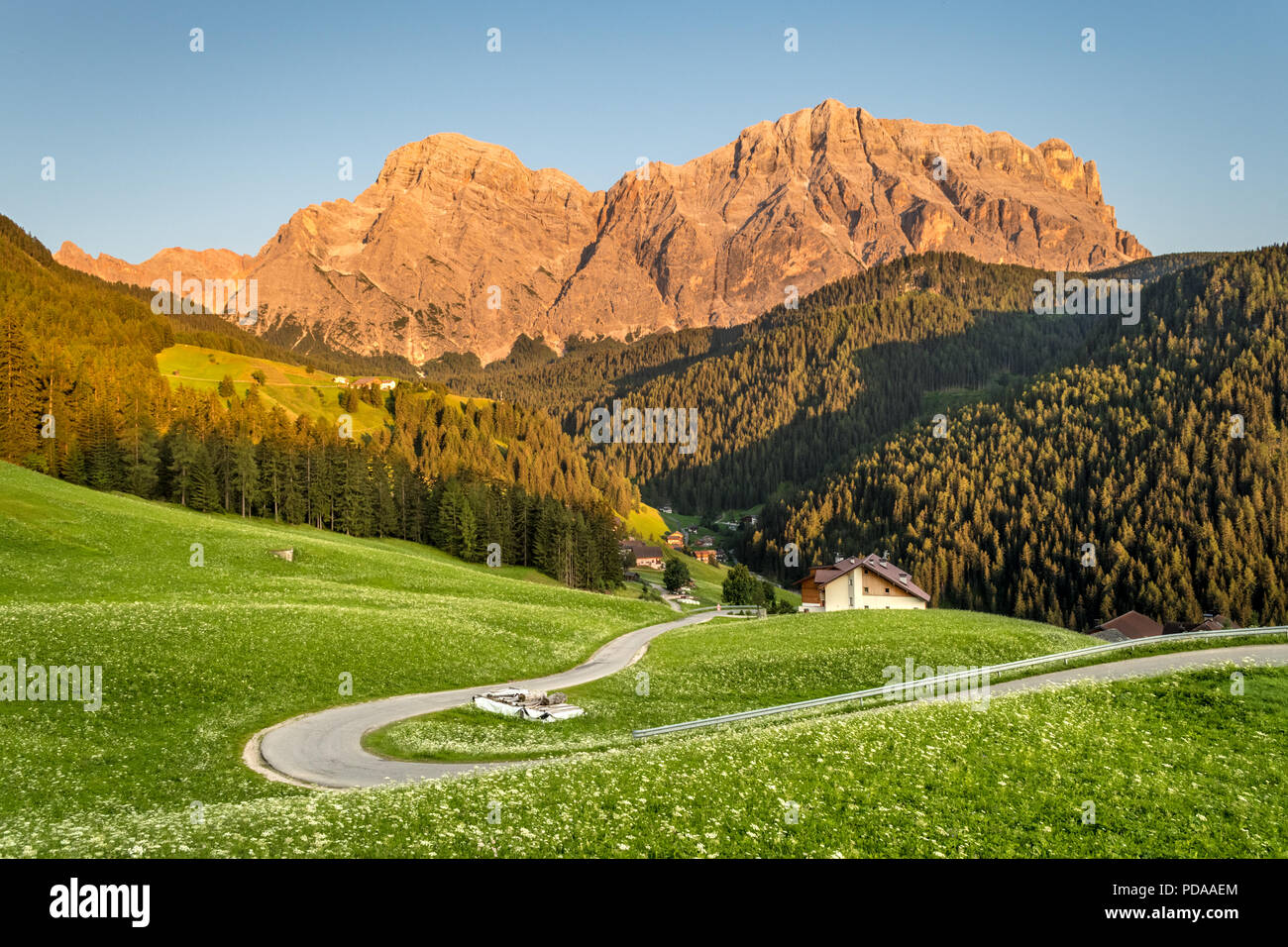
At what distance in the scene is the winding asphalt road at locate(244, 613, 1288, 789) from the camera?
1037 inches

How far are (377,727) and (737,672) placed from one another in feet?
72.7

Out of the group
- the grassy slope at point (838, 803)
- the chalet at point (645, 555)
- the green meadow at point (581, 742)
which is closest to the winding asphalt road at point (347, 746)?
the green meadow at point (581, 742)

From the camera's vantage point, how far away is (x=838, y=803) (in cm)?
1653

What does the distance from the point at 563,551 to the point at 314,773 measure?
8980 centimetres

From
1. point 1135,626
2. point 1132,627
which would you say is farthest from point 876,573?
point 1135,626

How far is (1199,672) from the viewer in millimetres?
29375

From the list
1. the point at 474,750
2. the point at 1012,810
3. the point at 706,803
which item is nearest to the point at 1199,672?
the point at 1012,810

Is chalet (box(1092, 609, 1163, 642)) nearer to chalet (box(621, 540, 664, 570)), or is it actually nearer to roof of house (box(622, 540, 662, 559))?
chalet (box(621, 540, 664, 570))

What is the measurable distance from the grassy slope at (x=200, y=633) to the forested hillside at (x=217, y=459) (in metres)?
19.4

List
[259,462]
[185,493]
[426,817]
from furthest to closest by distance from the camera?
[259,462] < [185,493] < [426,817]

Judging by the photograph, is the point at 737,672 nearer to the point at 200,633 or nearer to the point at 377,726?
the point at 377,726

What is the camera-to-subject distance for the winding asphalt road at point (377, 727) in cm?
2634

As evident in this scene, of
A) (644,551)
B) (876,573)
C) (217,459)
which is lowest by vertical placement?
(644,551)
